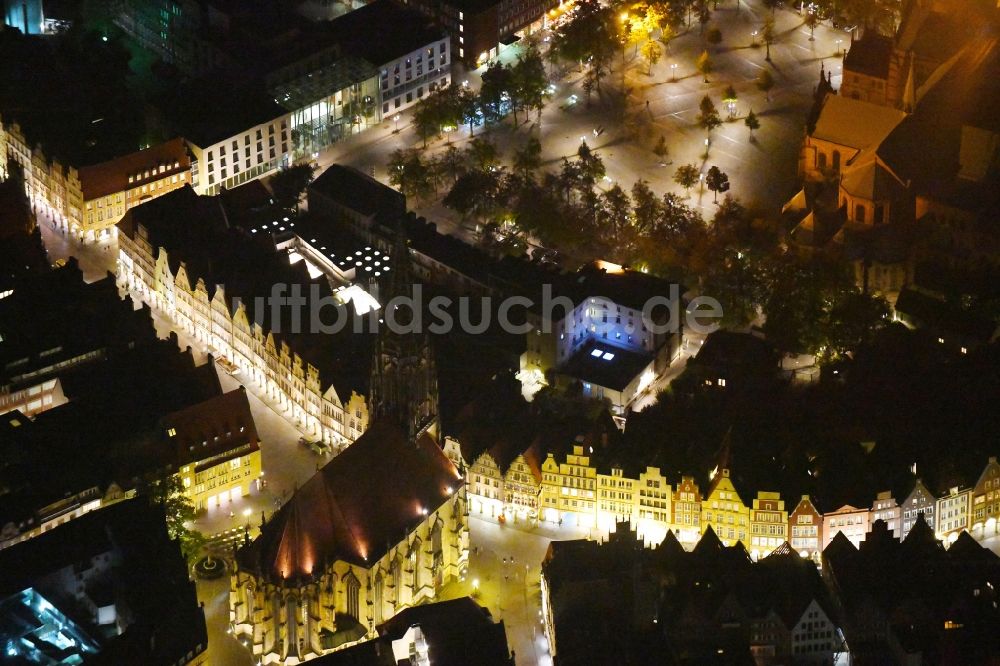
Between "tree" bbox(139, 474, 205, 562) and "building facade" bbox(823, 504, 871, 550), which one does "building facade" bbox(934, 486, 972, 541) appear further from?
"tree" bbox(139, 474, 205, 562)

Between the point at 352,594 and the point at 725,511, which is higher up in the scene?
the point at 725,511

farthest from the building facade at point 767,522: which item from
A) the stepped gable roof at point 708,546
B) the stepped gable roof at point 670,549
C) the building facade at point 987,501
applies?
the building facade at point 987,501

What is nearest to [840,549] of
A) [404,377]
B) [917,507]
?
[917,507]

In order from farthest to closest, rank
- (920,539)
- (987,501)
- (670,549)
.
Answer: (987,501) < (670,549) < (920,539)

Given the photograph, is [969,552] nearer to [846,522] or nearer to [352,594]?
[846,522]

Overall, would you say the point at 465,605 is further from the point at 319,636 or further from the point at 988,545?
the point at 988,545

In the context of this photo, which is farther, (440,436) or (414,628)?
(440,436)

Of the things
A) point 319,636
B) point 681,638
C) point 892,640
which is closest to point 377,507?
point 319,636
